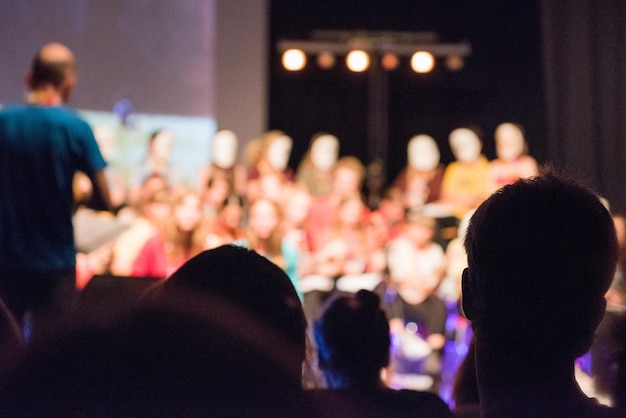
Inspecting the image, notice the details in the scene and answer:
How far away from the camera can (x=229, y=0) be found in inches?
272

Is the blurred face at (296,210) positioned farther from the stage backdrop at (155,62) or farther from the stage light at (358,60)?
the stage light at (358,60)

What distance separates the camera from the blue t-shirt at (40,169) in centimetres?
247

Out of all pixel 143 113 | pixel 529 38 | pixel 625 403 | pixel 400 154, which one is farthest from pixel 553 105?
pixel 625 403

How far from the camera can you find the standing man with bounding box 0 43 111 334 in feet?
8.02

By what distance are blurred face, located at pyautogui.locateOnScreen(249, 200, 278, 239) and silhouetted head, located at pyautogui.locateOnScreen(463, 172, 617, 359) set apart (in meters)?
3.79

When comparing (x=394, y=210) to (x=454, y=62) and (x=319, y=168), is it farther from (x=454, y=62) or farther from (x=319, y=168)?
(x=454, y=62)

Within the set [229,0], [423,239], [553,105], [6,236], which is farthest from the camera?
[229,0]

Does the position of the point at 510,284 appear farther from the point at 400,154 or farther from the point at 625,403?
the point at 400,154

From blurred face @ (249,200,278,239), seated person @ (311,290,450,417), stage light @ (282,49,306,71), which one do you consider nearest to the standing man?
seated person @ (311,290,450,417)

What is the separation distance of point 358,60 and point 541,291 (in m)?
6.51

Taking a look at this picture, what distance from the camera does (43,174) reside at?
2492 millimetres

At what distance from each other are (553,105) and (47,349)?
19.9 feet

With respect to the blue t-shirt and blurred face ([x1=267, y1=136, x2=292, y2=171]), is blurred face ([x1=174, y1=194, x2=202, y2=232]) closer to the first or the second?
blurred face ([x1=267, y1=136, x2=292, y2=171])

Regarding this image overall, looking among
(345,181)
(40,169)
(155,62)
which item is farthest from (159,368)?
(155,62)
